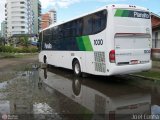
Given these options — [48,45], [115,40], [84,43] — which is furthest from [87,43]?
[48,45]

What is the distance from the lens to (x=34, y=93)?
1157 centimetres

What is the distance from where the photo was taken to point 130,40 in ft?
44.4

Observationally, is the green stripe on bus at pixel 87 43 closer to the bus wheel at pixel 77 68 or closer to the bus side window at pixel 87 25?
the bus side window at pixel 87 25

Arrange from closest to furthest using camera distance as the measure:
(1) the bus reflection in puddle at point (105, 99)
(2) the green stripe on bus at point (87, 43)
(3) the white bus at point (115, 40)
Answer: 1. (1) the bus reflection in puddle at point (105, 99)
2. (3) the white bus at point (115, 40)
3. (2) the green stripe on bus at point (87, 43)

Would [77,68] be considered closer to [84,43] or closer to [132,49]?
[84,43]

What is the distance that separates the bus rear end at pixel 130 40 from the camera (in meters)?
13.2

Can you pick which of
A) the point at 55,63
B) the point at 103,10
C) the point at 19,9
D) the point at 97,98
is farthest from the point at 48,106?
the point at 19,9

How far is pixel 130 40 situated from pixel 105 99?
4108 millimetres

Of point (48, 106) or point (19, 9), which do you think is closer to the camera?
point (48, 106)

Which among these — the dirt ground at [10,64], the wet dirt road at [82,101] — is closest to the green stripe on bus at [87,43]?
the wet dirt road at [82,101]

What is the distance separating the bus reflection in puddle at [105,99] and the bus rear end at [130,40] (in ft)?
4.13

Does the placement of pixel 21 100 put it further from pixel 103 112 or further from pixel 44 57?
pixel 44 57

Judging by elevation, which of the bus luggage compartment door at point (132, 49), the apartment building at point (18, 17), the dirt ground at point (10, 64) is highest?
the apartment building at point (18, 17)

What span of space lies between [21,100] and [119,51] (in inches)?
199
